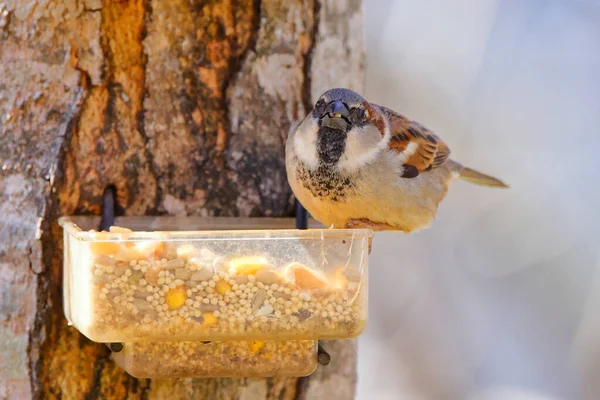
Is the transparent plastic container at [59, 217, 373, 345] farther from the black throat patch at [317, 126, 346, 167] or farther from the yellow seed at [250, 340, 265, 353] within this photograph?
the black throat patch at [317, 126, 346, 167]

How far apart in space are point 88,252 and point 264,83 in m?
0.67

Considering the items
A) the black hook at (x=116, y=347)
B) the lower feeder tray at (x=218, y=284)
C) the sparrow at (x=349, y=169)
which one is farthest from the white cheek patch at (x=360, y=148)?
the black hook at (x=116, y=347)

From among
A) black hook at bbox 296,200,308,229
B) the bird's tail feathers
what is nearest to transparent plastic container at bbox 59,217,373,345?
black hook at bbox 296,200,308,229

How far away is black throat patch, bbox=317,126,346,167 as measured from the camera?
195 cm

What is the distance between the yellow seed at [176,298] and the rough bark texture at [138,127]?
0.44 metres

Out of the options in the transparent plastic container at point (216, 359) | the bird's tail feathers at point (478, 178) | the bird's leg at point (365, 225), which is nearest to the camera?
the transparent plastic container at point (216, 359)

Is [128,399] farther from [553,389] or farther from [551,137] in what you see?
[551,137]

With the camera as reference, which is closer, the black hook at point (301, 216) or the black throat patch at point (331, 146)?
the black throat patch at point (331, 146)

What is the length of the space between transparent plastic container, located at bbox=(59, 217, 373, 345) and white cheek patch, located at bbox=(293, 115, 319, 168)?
0.37m

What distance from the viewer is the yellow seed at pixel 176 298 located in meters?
1.53

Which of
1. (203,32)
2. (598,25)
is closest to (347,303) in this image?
(203,32)

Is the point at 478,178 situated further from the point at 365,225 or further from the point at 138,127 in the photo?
the point at 138,127

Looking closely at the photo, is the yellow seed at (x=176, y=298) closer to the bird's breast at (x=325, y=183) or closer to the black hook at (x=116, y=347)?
the black hook at (x=116, y=347)

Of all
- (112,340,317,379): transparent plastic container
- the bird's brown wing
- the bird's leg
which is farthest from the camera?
the bird's brown wing
